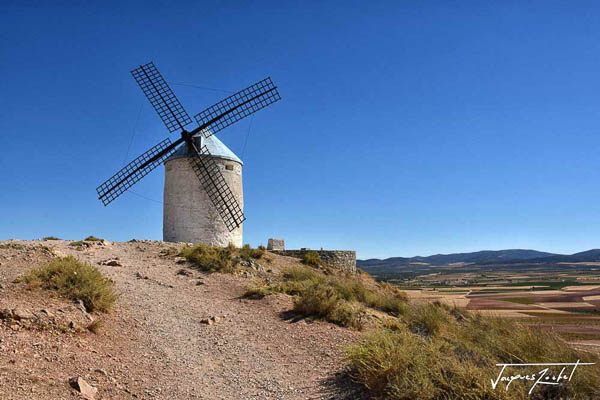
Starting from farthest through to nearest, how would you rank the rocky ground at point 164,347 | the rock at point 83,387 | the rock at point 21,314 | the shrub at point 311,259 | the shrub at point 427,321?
1. the shrub at point 311,259
2. the shrub at point 427,321
3. the rock at point 21,314
4. the rocky ground at point 164,347
5. the rock at point 83,387

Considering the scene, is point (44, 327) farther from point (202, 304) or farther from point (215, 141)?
point (215, 141)

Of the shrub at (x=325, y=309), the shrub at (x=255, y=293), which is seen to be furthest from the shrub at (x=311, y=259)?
the shrub at (x=325, y=309)

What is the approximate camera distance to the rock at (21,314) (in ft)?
19.6

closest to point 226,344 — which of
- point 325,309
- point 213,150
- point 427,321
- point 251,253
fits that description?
point 325,309

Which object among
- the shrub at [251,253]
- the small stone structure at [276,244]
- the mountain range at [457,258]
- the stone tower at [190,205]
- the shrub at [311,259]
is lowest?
the mountain range at [457,258]

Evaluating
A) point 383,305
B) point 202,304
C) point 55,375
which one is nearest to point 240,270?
point 202,304

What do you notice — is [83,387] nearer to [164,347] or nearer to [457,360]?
[164,347]

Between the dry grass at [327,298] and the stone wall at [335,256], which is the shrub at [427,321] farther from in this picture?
the stone wall at [335,256]

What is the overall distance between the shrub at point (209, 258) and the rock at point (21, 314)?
6546 millimetres

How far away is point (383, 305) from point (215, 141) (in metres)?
11.5

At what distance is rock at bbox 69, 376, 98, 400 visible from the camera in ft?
15.2

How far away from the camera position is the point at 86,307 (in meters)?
7.15

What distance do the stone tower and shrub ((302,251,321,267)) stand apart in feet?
12.5

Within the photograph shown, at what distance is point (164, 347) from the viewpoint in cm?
661
